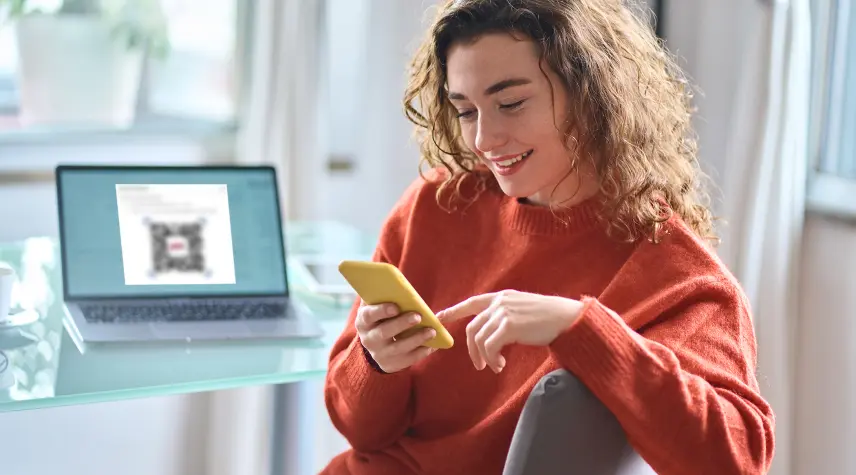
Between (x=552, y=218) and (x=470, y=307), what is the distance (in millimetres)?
229

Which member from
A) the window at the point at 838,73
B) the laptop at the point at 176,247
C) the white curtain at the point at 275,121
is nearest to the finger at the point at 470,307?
the laptop at the point at 176,247

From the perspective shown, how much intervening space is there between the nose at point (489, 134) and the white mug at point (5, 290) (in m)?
0.68

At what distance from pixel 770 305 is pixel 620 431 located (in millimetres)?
900

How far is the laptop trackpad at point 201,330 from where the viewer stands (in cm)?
144

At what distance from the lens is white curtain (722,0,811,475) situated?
72.4 inches

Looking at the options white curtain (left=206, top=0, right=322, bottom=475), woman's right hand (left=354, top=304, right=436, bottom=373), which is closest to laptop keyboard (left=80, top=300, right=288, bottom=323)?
woman's right hand (left=354, top=304, right=436, bottom=373)

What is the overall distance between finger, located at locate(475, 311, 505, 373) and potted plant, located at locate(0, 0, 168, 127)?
1567 millimetres

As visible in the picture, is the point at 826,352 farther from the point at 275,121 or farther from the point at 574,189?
the point at 275,121

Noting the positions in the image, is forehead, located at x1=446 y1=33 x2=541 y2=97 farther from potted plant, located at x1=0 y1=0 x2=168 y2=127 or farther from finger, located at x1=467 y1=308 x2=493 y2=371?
potted plant, located at x1=0 y1=0 x2=168 y2=127

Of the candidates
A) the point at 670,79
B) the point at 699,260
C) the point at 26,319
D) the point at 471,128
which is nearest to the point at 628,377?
the point at 699,260

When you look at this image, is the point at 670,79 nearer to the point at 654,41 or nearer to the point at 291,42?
the point at 654,41

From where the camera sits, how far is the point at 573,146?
49.6 inches

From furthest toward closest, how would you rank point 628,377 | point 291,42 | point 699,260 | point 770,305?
point 291,42 < point 770,305 < point 699,260 < point 628,377

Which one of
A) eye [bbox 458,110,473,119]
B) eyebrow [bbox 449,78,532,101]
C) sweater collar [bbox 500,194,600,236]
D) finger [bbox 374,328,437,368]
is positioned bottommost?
finger [bbox 374,328,437,368]
